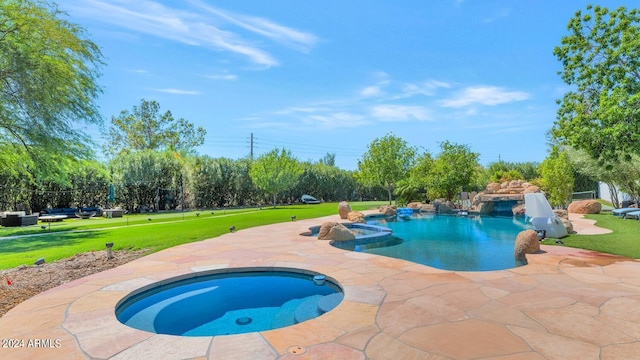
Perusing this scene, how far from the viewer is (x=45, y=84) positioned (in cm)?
941

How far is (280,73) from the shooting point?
1703 cm

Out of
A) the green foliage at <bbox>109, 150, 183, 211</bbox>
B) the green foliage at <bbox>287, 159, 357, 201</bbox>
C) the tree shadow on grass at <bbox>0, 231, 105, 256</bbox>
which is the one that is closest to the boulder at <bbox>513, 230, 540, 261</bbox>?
the tree shadow on grass at <bbox>0, 231, 105, 256</bbox>

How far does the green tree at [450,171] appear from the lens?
2231cm

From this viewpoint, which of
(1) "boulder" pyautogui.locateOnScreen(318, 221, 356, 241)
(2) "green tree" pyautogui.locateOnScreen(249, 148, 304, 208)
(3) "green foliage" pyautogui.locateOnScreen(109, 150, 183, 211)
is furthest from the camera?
(2) "green tree" pyautogui.locateOnScreen(249, 148, 304, 208)

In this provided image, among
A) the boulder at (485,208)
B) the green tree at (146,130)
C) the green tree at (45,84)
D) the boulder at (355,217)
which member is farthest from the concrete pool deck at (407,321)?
the green tree at (146,130)

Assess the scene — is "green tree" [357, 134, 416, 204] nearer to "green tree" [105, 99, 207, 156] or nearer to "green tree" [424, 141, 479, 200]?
"green tree" [424, 141, 479, 200]

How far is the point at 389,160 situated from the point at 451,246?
678 inches

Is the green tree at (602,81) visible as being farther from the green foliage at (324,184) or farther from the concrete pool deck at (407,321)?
the green foliage at (324,184)

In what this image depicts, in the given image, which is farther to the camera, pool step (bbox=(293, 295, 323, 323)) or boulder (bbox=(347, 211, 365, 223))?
boulder (bbox=(347, 211, 365, 223))

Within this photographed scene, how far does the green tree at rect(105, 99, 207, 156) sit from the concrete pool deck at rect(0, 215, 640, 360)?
34263mm

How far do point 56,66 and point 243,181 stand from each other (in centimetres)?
1977

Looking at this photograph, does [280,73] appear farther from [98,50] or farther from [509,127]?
[509,127]

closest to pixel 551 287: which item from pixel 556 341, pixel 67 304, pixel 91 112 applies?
pixel 556 341

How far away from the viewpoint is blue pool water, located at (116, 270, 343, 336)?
162 inches
